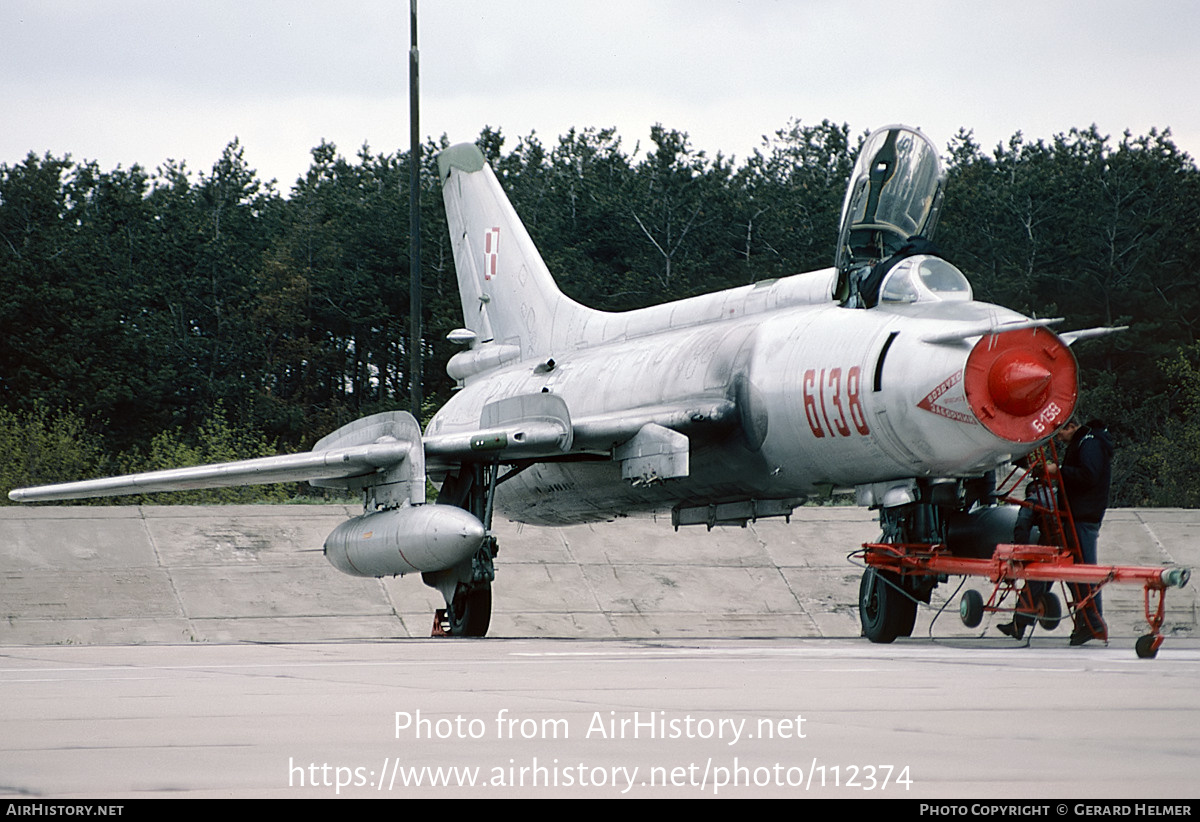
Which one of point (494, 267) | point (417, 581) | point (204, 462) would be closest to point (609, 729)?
point (417, 581)

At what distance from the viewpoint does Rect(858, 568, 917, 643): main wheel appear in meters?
10.4

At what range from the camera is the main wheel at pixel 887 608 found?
1036cm

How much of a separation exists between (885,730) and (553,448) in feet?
25.1

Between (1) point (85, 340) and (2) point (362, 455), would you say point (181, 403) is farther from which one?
(2) point (362, 455)

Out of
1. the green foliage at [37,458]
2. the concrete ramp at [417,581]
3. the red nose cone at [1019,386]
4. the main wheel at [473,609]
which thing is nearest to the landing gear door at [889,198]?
the red nose cone at [1019,386]

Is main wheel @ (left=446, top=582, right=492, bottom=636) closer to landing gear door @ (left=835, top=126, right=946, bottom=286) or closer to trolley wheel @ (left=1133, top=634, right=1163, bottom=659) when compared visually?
landing gear door @ (left=835, top=126, right=946, bottom=286)

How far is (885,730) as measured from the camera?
4340 mm

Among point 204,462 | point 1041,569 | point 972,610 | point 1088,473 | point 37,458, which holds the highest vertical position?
point 1088,473

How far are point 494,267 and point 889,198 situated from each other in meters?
6.75

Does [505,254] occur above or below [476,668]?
above

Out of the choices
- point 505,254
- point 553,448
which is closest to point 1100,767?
point 553,448

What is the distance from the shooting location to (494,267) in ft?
54.4

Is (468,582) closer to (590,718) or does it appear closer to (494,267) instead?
(494,267)

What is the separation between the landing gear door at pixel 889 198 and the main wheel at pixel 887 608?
2214 mm
